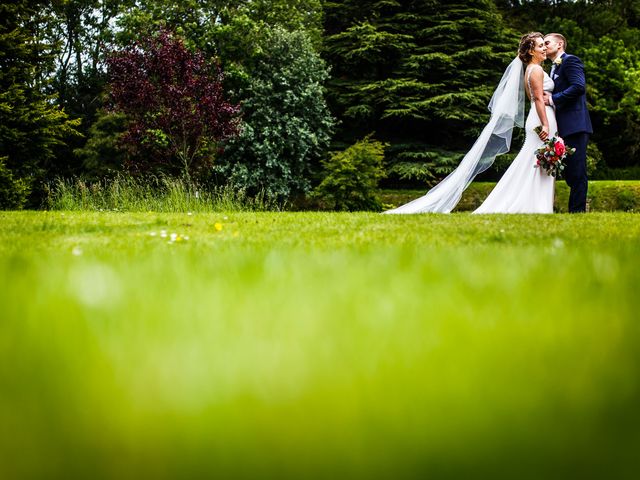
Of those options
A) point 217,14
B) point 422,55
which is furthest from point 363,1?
point 217,14

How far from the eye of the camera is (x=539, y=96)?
849 cm

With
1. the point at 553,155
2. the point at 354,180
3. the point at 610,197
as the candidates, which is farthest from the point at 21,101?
the point at 610,197

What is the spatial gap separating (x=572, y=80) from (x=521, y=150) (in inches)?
50.7

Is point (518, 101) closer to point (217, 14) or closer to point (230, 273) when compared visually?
point (230, 273)

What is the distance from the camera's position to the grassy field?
40.4 inches

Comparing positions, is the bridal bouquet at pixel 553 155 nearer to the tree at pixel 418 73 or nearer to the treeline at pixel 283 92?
the treeline at pixel 283 92

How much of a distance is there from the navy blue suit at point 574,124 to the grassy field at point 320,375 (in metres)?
6.73

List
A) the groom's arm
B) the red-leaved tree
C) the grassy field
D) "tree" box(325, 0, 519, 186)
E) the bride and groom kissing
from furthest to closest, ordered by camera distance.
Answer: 1. "tree" box(325, 0, 519, 186)
2. the red-leaved tree
3. the bride and groom kissing
4. the groom's arm
5. the grassy field

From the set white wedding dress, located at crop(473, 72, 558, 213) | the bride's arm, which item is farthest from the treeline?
the bride's arm

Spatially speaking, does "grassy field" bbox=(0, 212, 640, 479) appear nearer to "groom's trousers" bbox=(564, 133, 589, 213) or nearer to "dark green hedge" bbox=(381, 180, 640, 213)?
"groom's trousers" bbox=(564, 133, 589, 213)

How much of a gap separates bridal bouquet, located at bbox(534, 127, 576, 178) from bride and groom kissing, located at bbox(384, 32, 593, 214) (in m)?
0.17

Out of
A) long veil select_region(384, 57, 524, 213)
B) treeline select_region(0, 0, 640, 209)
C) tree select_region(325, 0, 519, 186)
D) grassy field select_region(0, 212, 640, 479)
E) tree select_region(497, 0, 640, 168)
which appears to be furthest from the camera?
tree select_region(497, 0, 640, 168)

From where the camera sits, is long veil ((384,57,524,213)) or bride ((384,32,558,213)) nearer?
bride ((384,32,558,213))

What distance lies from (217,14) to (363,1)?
5.85m
